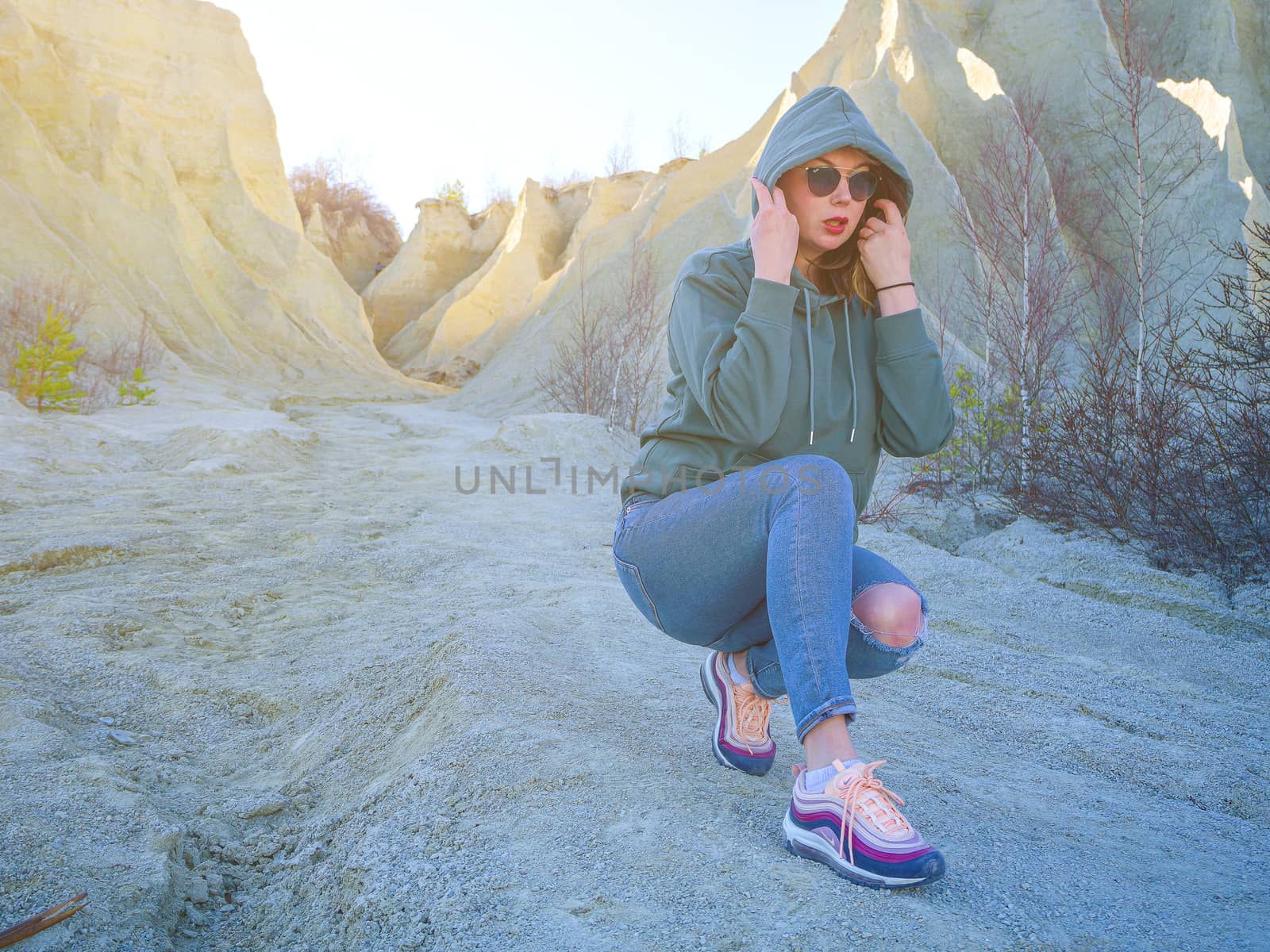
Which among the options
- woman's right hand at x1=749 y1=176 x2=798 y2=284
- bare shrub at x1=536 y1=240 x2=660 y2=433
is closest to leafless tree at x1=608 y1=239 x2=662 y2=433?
bare shrub at x1=536 y1=240 x2=660 y2=433

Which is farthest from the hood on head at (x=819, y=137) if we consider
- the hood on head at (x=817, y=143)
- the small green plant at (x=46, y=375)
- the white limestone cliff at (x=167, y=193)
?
the white limestone cliff at (x=167, y=193)

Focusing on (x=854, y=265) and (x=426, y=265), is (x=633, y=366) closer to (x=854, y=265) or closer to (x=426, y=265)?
(x=854, y=265)

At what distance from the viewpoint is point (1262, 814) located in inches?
81.9

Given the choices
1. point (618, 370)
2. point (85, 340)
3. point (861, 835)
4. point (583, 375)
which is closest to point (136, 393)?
point (85, 340)

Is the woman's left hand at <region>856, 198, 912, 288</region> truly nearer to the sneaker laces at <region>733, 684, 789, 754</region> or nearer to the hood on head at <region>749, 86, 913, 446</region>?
the hood on head at <region>749, 86, 913, 446</region>

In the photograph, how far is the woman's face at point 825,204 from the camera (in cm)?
195

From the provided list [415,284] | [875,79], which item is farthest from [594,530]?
[415,284]

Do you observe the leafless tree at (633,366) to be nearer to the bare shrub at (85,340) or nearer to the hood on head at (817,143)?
the bare shrub at (85,340)

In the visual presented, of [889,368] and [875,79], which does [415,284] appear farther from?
[889,368]

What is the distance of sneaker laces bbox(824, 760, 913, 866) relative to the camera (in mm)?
1430

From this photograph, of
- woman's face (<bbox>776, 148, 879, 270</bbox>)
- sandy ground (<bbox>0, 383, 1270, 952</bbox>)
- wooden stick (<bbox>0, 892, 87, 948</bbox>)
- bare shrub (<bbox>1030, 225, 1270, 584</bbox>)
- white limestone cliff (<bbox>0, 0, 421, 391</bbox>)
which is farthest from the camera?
white limestone cliff (<bbox>0, 0, 421, 391</bbox>)

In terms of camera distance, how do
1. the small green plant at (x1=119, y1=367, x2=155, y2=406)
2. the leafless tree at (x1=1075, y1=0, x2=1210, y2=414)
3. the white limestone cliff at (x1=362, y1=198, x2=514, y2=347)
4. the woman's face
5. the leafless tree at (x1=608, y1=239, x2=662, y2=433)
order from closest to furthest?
the woman's face, the small green plant at (x1=119, y1=367, x2=155, y2=406), the leafless tree at (x1=1075, y1=0, x2=1210, y2=414), the leafless tree at (x1=608, y1=239, x2=662, y2=433), the white limestone cliff at (x1=362, y1=198, x2=514, y2=347)

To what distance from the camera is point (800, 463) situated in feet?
5.41

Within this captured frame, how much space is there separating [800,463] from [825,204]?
65 centimetres
